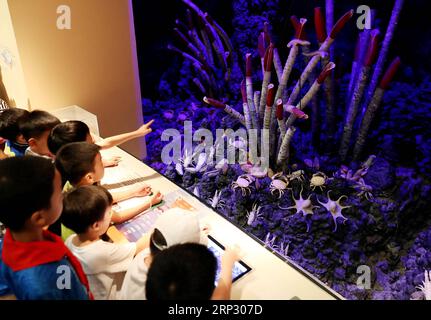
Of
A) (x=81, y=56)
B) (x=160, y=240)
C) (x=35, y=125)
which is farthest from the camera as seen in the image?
(x=81, y=56)

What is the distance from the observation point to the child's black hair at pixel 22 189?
955mm

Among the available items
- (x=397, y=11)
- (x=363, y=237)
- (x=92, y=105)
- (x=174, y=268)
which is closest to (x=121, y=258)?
(x=174, y=268)

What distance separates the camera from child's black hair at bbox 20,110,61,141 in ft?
5.57

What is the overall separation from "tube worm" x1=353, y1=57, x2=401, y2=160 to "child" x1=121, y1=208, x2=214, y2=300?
149 cm

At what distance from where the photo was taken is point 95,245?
118cm

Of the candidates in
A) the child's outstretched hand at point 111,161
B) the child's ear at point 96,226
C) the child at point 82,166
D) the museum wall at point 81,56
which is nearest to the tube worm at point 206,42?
the museum wall at point 81,56

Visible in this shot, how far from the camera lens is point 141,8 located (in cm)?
315

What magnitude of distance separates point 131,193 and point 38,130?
0.51 m

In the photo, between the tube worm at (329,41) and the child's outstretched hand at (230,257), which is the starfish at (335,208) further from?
the child's outstretched hand at (230,257)

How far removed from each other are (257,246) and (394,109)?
5.36ft

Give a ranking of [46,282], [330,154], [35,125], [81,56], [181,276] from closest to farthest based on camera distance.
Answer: [181,276] → [46,282] → [35,125] → [81,56] → [330,154]

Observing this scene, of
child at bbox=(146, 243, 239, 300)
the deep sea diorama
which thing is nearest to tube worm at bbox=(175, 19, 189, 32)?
the deep sea diorama

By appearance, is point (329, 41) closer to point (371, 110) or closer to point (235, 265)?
point (371, 110)

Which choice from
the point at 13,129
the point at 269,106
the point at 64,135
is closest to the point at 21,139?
the point at 13,129
